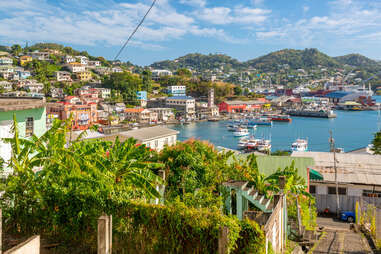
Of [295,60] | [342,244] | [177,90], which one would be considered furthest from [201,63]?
[342,244]

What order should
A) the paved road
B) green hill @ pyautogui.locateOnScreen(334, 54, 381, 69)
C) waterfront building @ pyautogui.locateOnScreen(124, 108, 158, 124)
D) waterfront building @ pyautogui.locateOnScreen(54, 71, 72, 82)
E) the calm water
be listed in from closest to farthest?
the paved road < the calm water < waterfront building @ pyautogui.locateOnScreen(124, 108, 158, 124) < waterfront building @ pyautogui.locateOnScreen(54, 71, 72, 82) < green hill @ pyautogui.locateOnScreen(334, 54, 381, 69)

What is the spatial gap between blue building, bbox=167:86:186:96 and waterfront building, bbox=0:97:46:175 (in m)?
62.9

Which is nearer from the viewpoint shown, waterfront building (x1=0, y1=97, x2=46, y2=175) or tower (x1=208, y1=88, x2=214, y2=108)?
waterfront building (x1=0, y1=97, x2=46, y2=175)

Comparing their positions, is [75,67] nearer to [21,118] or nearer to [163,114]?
[163,114]

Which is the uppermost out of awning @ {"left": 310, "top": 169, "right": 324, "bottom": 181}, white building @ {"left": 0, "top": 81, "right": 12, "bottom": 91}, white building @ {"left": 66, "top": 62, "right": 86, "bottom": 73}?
white building @ {"left": 66, "top": 62, "right": 86, "bottom": 73}

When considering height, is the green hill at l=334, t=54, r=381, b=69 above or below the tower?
above

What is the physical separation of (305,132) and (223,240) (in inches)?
1689

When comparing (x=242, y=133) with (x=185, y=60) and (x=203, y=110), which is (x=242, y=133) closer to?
(x=203, y=110)

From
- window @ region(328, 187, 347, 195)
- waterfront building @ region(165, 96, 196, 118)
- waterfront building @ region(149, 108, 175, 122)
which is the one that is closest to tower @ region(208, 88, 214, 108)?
waterfront building @ region(165, 96, 196, 118)

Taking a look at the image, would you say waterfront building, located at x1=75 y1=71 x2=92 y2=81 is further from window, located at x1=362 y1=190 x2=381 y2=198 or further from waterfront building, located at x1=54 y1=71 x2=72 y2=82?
window, located at x1=362 y1=190 x2=381 y2=198

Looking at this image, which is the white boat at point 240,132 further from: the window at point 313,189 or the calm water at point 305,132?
the window at point 313,189

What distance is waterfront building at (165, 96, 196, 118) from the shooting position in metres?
56.3

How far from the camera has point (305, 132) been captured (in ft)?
142

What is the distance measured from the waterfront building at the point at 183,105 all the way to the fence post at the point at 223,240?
52.6 metres
